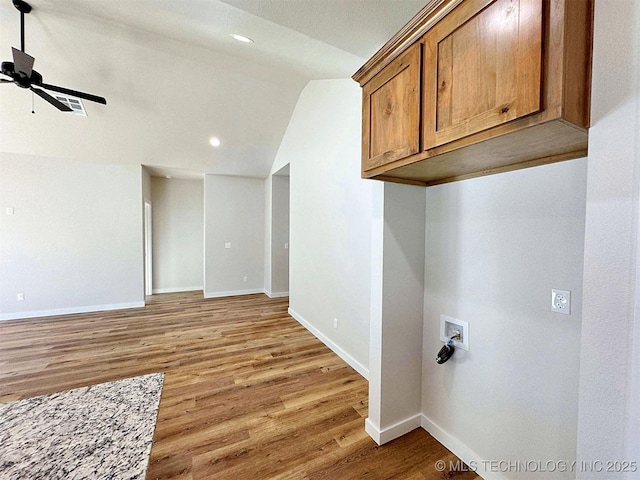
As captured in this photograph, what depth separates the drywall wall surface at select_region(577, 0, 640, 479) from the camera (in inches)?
27.9

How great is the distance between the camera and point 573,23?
0.75 meters

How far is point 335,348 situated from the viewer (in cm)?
297

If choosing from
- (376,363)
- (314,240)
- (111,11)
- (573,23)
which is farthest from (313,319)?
(111,11)

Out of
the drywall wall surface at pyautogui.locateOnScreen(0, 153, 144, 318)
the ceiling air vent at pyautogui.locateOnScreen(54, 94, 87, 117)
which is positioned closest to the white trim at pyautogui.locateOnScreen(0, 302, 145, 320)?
the drywall wall surface at pyautogui.locateOnScreen(0, 153, 144, 318)

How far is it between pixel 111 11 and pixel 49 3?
691 millimetres

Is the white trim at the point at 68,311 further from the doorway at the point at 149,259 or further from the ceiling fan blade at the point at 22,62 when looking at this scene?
the ceiling fan blade at the point at 22,62

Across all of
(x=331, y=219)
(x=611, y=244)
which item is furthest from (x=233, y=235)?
(x=611, y=244)

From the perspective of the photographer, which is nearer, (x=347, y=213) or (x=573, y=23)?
(x=573, y=23)

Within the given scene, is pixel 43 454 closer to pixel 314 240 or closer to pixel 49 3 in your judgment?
pixel 314 240

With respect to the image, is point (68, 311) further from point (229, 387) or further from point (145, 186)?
point (229, 387)

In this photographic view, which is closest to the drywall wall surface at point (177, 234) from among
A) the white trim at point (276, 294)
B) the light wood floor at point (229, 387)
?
the light wood floor at point (229, 387)

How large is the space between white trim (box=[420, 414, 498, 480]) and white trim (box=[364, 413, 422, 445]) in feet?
0.21

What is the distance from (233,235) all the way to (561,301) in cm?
551

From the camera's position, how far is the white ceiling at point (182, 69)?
1.54 metres
